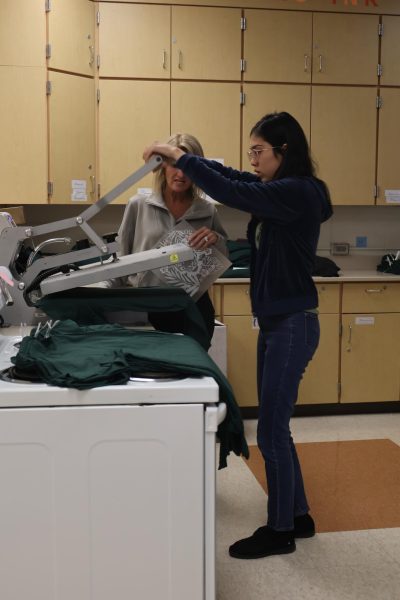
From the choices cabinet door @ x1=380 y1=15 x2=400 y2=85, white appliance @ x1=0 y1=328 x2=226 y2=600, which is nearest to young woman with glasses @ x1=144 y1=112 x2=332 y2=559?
white appliance @ x1=0 y1=328 x2=226 y2=600

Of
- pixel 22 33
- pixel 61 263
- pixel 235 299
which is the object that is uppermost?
pixel 22 33

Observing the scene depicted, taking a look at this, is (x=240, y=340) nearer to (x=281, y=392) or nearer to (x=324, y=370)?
(x=324, y=370)

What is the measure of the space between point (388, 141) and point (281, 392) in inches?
107

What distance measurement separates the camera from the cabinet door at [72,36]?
382cm

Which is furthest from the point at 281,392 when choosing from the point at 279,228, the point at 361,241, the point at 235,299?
the point at 361,241

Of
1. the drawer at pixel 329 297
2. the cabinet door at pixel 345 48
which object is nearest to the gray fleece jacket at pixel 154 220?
the drawer at pixel 329 297

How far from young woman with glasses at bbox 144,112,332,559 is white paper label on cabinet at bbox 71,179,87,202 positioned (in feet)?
6.31

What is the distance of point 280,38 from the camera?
14.0ft

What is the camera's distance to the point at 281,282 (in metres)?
2.23

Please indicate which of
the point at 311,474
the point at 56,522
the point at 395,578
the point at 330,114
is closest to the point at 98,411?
the point at 56,522

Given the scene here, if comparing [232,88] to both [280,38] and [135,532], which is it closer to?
[280,38]

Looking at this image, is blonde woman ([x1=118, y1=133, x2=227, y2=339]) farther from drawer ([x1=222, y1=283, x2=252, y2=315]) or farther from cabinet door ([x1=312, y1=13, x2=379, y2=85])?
cabinet door ([x1=312, y1=13, x2=379, y2=85])

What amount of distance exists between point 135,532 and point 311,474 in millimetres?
1890

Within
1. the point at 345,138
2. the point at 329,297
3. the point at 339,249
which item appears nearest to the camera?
the point at 329,297
